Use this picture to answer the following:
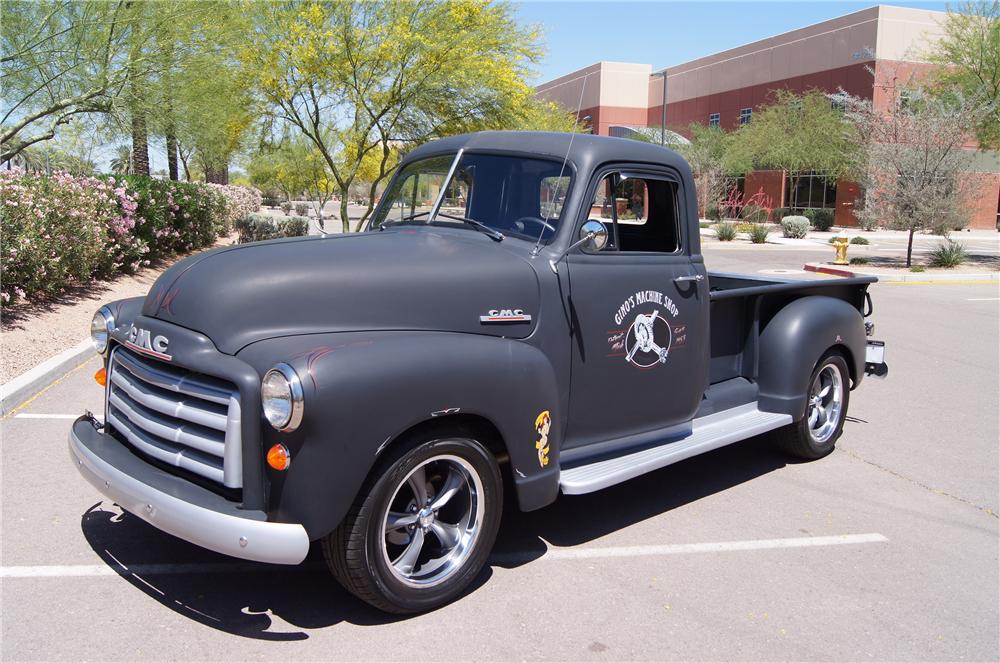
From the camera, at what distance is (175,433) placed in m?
3.36

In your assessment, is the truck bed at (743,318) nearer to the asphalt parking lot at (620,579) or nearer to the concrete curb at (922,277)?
the asphalt parking lot at (620,579)

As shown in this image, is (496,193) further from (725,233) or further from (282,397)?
(725,233)

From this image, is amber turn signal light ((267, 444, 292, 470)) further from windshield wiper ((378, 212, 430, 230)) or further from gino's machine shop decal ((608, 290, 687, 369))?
windshield wiper ((378, 212, 430, 230))

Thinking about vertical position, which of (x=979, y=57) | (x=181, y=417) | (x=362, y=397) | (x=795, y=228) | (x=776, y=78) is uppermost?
(x=776, y=78)

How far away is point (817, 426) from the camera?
6.06m

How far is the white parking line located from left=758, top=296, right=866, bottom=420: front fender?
1115mm

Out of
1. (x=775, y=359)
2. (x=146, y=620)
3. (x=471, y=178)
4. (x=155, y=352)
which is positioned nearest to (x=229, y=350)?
(x=155, y=352)

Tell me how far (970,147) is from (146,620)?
46.4 metres

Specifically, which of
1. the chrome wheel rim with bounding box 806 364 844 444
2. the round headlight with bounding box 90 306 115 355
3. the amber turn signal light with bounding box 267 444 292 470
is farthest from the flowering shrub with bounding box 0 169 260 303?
the chrome wheel rim with bounding box 806 364 844 444

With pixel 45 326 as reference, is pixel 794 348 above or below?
above

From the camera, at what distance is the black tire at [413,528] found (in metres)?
3.30

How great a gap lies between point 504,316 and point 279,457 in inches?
50.1

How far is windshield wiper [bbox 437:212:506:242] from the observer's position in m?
4.32

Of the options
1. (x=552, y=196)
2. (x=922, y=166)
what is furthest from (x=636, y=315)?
(x=922, y=166)
